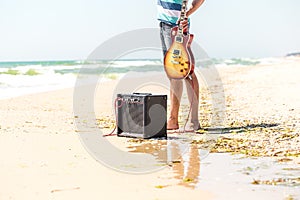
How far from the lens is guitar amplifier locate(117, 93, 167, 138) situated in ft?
16.1

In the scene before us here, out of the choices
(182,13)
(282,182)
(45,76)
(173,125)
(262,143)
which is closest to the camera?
(282,182)

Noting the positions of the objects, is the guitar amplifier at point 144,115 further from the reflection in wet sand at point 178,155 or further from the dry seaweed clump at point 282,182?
the dry seaweed clump at point 282,182

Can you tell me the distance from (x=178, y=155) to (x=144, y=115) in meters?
0.89

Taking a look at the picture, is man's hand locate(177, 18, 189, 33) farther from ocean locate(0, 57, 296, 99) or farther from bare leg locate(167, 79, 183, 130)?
ocean locate(0, 57, 296, 99)

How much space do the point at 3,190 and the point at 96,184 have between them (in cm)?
57

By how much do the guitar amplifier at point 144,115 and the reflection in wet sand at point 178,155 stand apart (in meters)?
0.14

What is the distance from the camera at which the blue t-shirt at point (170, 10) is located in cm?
533

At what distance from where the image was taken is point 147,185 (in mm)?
3186

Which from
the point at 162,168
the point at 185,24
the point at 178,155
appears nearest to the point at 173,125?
the point at 185,24

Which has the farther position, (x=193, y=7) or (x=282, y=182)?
(x=193, y=7)

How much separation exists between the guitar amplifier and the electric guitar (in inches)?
16.9

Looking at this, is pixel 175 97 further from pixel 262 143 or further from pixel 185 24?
pixel 262 143

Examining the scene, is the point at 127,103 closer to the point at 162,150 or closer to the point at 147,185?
the point at 162,150

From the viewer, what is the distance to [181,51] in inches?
207
